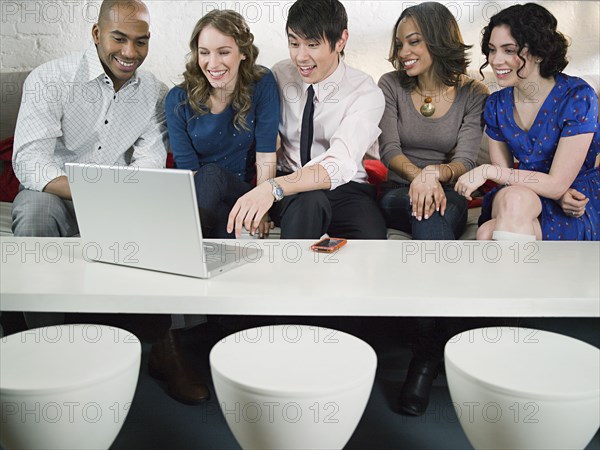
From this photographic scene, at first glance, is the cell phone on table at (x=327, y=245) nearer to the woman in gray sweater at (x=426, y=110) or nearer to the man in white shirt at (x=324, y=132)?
the man in white shirt at (x=324, y=132)

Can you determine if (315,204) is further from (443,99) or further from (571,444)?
(571,444)

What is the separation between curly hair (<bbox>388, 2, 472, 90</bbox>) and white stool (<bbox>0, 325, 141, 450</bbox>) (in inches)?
63.1

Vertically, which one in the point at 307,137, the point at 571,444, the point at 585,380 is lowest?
the point at 571,444

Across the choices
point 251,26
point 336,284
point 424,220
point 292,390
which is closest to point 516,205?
point 424,220

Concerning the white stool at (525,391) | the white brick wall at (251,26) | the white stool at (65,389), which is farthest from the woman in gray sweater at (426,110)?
the white stool at (65,389)

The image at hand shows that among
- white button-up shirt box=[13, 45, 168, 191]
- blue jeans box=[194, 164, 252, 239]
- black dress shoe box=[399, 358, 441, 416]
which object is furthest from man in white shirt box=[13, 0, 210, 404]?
black dress shoe box=[399, 358, 441, 416]

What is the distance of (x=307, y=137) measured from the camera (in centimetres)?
242

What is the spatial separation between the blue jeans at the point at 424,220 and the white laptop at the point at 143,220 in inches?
31.9

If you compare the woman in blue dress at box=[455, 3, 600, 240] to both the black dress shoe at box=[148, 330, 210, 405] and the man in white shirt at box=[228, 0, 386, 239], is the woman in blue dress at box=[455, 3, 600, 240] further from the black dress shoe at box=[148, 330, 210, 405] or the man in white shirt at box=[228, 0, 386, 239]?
the black dress shoe at box=[148, 330, 210, 405]

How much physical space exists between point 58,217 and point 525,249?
1.45 m

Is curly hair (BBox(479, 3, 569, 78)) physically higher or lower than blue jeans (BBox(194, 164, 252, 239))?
higher

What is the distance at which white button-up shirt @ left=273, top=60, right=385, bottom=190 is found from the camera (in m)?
2.30

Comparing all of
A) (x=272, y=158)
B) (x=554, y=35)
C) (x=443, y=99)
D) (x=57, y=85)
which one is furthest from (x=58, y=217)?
(x=554, y=35)

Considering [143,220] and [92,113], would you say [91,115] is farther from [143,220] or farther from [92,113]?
[143,220]
